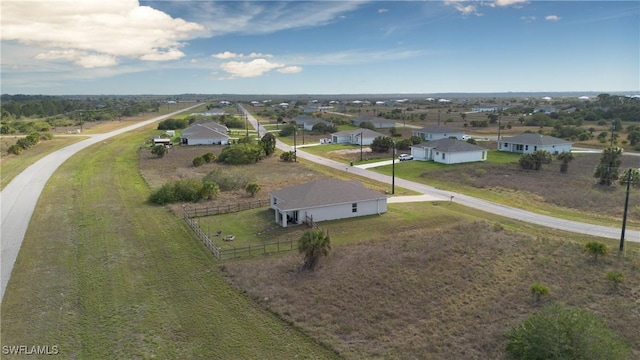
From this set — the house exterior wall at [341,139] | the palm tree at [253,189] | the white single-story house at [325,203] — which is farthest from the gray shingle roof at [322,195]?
the house exterior wall at [341,139]

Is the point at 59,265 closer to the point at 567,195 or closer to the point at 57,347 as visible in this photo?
the point at 57,347

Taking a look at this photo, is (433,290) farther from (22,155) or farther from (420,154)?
(22,155)

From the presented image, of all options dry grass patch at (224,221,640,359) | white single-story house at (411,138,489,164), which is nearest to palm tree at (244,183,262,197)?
dry grass patch at (224,221,640,359)

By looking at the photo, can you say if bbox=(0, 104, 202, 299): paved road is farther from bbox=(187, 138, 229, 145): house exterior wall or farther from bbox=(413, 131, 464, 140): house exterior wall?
bbox=(413, 131, 464, 140): house exterior wall

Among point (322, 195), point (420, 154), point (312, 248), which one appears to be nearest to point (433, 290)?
point (312, 248)

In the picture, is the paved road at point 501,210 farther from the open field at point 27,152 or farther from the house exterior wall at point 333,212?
the open field at point 27,152

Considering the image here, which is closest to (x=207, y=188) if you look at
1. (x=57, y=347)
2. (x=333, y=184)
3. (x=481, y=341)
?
(x=333, y=184)
